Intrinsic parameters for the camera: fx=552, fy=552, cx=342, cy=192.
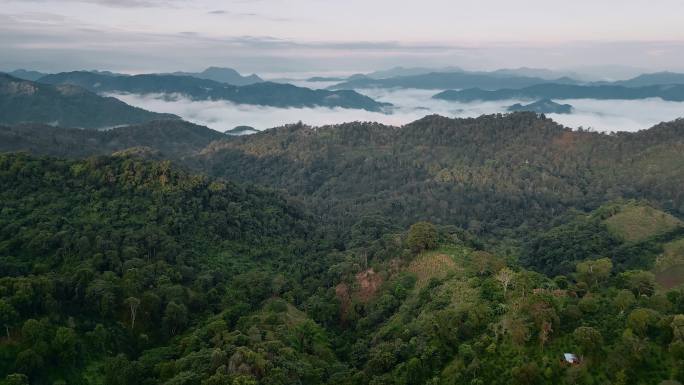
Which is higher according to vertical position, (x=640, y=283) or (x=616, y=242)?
(x=640, y=283)

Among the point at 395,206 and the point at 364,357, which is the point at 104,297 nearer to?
the point at 364,357

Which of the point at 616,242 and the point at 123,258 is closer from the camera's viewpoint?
the point at 123,258

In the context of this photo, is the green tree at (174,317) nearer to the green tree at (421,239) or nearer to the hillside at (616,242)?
the green tree at (421,239)

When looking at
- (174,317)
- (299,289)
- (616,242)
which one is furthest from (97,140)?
(616,242)

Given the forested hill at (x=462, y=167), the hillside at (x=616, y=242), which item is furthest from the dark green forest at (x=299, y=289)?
the forested hill at (x=462, y=167)

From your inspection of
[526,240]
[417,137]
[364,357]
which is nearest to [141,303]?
[364,357]

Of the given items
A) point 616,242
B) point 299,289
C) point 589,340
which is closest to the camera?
point 589,340

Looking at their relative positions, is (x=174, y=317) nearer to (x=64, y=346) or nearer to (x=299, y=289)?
(x=64, y=346)

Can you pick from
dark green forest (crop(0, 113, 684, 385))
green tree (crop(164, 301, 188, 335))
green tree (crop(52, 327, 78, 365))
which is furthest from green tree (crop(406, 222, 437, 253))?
green tree (crop(52, 327, 78, 365))
